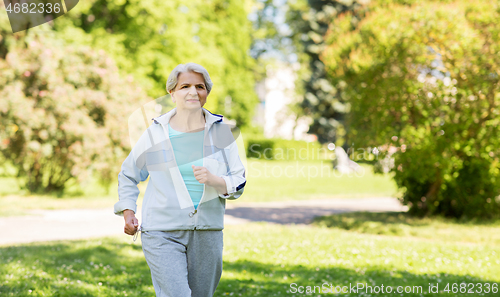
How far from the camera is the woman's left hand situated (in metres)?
2.75

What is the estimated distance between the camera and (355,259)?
285 inches

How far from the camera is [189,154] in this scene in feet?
9.86

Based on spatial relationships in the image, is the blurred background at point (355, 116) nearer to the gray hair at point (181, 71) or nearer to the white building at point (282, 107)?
the gray hair at point (181, 71)

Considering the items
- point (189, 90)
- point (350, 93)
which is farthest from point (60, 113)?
point (189, 90)

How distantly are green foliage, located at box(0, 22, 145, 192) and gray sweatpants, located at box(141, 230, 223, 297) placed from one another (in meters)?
10.7

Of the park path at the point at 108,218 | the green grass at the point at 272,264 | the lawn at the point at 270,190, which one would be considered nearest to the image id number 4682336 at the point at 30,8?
the lawn at the point at 270,190

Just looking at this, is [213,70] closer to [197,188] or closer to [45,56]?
[45,56]

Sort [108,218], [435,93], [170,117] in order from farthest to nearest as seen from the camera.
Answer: [108,218] < [435,93] < [170,117]

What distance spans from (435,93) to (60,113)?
9262 millimetres

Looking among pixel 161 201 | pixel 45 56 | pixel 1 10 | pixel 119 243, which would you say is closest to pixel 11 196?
pixel 45 56

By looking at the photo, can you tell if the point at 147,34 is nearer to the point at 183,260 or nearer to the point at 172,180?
the point at 172,180

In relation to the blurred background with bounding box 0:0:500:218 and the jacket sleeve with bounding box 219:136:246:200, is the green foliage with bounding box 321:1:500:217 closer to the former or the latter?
the blurred background with bounding box 0:0:500:218

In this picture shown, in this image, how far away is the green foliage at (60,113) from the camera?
12688mm

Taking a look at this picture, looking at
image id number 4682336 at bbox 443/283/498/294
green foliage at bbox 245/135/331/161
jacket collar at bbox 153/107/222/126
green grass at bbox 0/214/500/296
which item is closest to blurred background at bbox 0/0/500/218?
green grass at bbox 0/214/500/296
